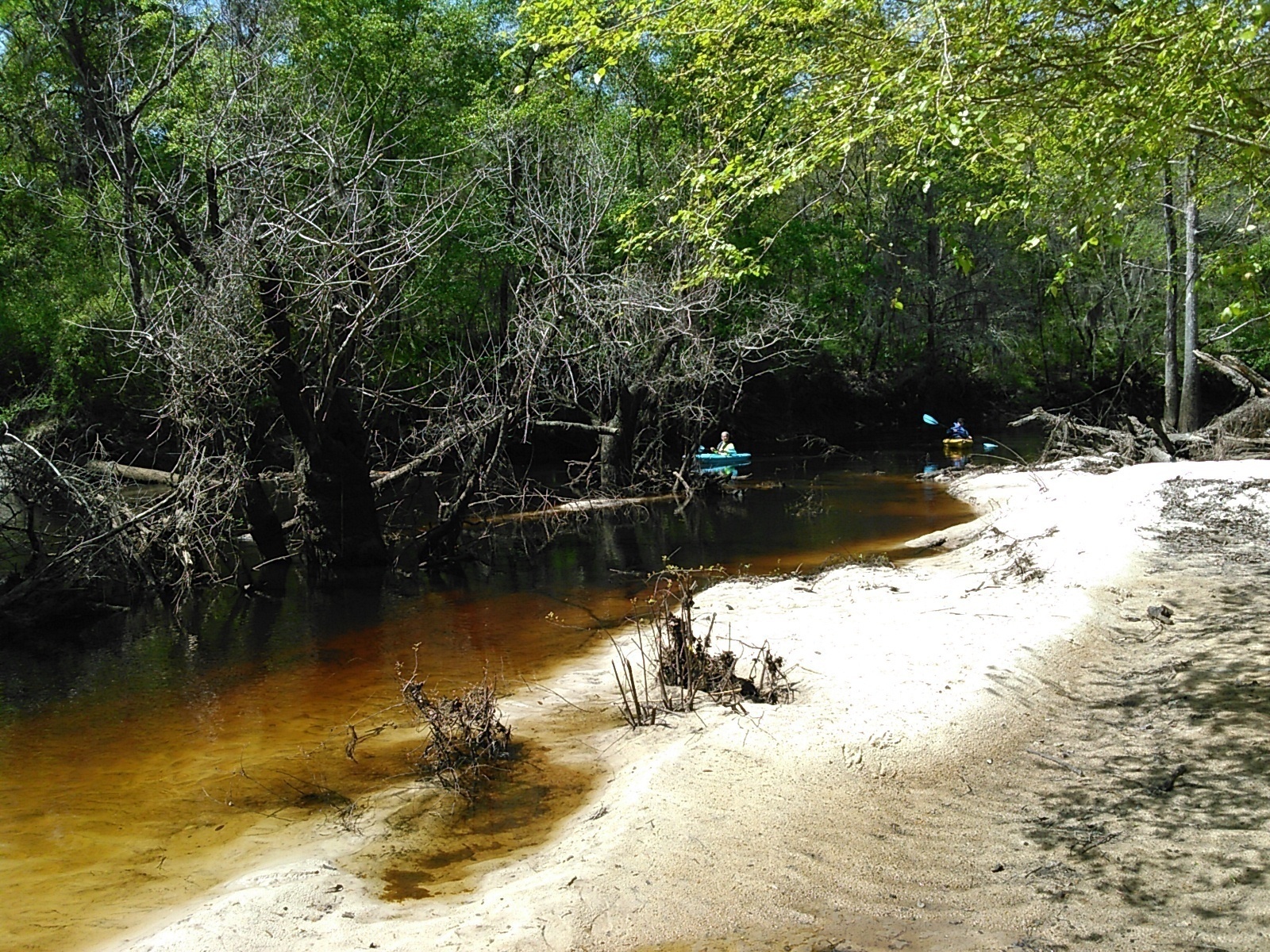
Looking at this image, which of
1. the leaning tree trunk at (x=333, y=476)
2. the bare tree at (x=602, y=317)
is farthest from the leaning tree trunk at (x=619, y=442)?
the leaning tree trunk at (x=333, y=476)

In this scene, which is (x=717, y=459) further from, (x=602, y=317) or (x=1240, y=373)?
(x=1240, y=373)

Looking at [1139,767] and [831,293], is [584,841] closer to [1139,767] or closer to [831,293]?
[1139,767]

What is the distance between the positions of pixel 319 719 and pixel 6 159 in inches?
765

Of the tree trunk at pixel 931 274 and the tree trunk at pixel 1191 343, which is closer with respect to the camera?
the tree trunk at pixel 1191 343

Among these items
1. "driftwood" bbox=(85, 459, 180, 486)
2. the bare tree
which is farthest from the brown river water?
the bare tree

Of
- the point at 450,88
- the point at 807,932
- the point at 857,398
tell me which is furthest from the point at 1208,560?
the point at 857,398

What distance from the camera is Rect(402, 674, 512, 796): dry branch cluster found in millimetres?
6449

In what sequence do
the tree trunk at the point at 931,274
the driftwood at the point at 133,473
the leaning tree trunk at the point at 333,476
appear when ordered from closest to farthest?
the driftwood at the point at 133,473 < the leaning tree trunk at the point at 333,476 < the tree trunk at the point at 931,274

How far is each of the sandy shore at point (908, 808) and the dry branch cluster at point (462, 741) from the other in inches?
17.0

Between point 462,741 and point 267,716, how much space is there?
2585 millimetres

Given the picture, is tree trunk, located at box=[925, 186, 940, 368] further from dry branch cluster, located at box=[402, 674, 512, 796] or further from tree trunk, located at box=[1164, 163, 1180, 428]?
dry branch cluster, located at box=[402, 674, 512, 796]

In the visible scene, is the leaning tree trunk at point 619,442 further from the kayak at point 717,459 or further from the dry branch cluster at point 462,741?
the dry branch cluster at point 462,741

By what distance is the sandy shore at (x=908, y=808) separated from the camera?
4.21m

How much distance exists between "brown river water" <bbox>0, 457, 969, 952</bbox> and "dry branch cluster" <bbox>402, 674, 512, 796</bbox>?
195 mm
